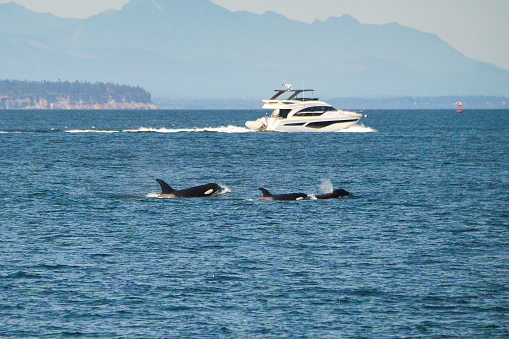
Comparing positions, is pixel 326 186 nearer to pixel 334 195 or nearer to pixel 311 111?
pixel 334 195

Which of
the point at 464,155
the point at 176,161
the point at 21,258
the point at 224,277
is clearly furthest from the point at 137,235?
the point at 464,155

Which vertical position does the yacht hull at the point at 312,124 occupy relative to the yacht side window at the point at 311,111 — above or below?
below

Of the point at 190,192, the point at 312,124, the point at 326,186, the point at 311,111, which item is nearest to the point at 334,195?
the point at 326,186

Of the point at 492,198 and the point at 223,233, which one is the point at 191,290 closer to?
the point at 223,233

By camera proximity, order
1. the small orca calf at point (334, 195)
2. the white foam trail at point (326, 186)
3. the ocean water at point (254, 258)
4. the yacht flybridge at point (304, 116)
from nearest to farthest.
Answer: the ocean water at point (254, 258) < the small orca calf at point (334, 195) < the white foam trail at point (326, 186) < the yacht flybridge at point (304, 116)

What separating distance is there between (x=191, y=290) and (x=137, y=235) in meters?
8.95

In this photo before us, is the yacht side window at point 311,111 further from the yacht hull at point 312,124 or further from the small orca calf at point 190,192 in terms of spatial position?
the small orca calf at point 190,192

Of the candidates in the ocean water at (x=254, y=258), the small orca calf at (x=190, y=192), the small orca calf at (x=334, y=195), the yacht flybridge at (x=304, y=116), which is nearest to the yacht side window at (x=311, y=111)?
the yacht flybridge at (x=304, y=116)

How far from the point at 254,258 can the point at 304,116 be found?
8060 centimetres

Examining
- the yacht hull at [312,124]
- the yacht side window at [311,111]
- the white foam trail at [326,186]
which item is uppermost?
the yacht side window at [311,111]

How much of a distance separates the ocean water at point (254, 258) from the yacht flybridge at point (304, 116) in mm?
49820

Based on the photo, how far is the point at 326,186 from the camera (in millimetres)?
48531

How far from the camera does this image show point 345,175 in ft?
182

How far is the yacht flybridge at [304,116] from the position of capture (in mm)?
103125
